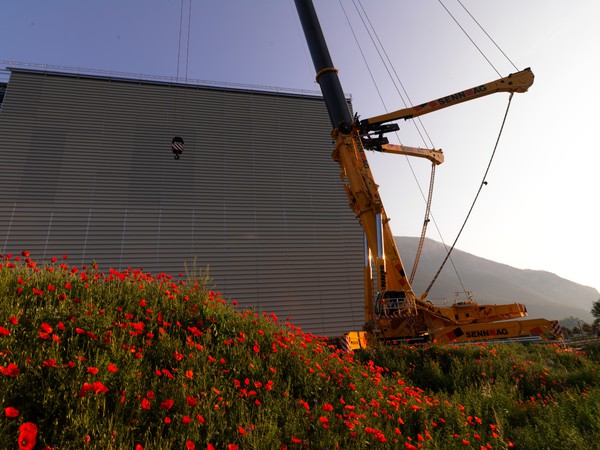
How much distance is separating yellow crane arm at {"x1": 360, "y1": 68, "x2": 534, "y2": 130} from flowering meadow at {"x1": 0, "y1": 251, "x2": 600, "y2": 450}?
9333 millimetres

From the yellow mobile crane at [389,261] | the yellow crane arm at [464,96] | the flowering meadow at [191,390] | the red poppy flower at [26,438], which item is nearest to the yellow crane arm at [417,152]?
the yellow mobile crane at [389,261]

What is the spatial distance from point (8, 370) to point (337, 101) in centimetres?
1182

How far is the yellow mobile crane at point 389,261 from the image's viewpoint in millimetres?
9203

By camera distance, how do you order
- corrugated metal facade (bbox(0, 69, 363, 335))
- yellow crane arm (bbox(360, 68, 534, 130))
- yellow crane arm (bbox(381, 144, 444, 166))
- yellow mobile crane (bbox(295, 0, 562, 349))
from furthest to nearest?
corrugated metal facade (bbox(0, 69, 363, 335)) → yellow crane arm (bbox(381, 144, 444, 166)) → yellow crane arm (bbox(360, 68, 534, 130)) → yellow mobile crane (bbox(295, 0, 562, 349))

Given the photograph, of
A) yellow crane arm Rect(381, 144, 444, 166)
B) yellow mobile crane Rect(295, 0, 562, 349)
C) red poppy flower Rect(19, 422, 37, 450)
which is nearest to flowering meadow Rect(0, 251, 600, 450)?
red poppy flower Rect(19, 422, 37, 450)

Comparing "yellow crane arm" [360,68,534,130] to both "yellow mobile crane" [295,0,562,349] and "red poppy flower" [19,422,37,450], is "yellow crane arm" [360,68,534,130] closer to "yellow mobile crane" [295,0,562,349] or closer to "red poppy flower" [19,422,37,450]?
"yellow mobile crane" [295,0,562,349]

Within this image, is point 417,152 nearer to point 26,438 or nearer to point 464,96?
point 464,96

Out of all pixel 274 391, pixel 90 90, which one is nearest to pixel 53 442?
pixel 274 391

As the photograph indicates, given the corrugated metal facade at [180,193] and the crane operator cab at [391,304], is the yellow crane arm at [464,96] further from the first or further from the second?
the crane operator cab at [391,304]

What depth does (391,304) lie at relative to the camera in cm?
931

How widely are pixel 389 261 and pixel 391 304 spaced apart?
1.57 meters

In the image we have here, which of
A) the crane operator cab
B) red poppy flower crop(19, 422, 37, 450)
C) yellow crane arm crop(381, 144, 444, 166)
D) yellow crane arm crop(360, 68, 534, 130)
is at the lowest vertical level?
red poppy flower crop(19, 422, 37, 450)

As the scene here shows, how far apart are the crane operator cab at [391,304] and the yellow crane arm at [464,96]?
6110 mm

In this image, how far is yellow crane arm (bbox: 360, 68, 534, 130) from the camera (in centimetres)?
1116
